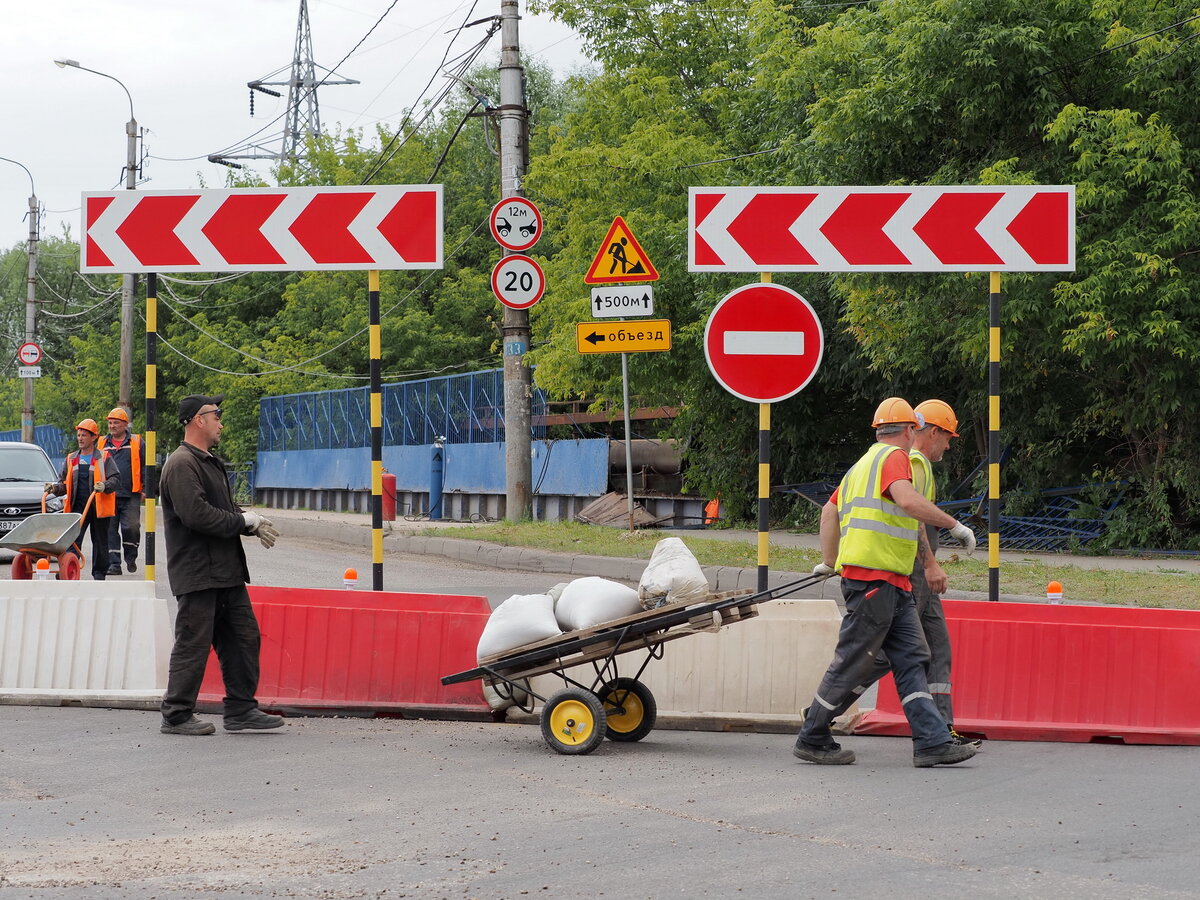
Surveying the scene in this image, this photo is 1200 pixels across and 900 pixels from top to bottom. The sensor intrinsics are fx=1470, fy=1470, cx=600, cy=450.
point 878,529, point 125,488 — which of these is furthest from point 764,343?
point 125,488

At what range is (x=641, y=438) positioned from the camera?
1056 inches

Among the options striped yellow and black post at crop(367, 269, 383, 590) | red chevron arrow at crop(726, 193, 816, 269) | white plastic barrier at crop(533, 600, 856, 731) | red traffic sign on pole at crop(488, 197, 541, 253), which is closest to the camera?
white plastic barrier at crop(533, 600, 856, 731)

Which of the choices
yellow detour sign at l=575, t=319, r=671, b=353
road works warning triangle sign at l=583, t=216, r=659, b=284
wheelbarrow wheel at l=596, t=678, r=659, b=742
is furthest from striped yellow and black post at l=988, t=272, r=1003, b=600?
yellow detour sign at l=575, t=319, r=671, b=353

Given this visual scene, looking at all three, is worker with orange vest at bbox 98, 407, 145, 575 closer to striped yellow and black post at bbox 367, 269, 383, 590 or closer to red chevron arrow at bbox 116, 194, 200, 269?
red chevron arrow at bbox 116, 194, 200, 269

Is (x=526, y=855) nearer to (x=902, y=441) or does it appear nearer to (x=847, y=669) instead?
(x=847, y=669)

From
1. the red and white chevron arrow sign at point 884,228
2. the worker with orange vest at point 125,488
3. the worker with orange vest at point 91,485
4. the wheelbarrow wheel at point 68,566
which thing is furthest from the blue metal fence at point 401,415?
the red and white chevron arrow sign at point 884,228

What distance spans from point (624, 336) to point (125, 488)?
5.60m

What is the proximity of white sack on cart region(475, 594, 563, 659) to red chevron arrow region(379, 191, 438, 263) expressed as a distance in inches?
98.6

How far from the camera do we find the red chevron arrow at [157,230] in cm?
902

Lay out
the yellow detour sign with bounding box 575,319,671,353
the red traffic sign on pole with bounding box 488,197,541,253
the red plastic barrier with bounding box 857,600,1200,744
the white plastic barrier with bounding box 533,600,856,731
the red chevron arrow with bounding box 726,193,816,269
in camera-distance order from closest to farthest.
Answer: the red plastic barrier with bounding box 857,600,1200,744, the white plastic barrier with bounding box 533,600,856,731, the red chevron arrow with bounding box 726,193,816,269, the yellow detour sign with bounding box 575,319,671,353, the red traffic sign on pole with bounding box 488,197,541,253

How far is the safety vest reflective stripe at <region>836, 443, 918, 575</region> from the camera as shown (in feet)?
22.4

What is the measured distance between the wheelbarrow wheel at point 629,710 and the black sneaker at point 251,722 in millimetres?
1777

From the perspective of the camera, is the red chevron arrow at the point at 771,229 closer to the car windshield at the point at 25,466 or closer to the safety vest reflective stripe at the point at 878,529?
the safety vest reflective stripe at the point at 878,529

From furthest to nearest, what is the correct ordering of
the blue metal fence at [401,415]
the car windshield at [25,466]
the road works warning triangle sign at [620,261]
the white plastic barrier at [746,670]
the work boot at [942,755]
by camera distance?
the blue metal fence at [401,415] < the car windshield at [25,466] < the road works warning triangle sign at [620,261] < the white plastic barrier at [746,670] < the work boot at [942,755]
